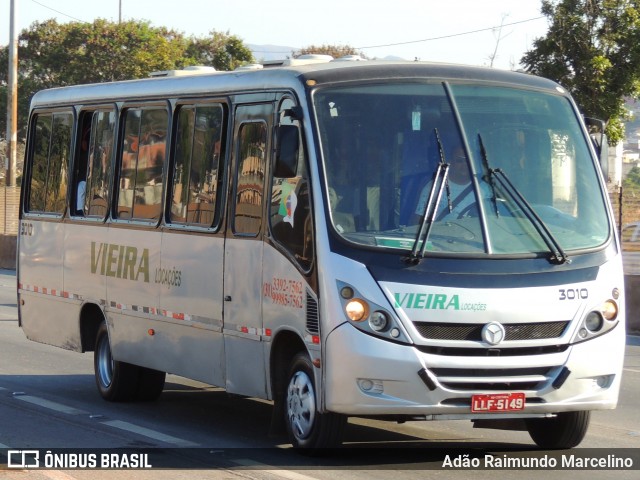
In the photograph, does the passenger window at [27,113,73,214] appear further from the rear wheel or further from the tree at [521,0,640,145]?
the tree at [521,0,640,145]

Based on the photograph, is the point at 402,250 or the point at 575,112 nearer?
the point at 402,250

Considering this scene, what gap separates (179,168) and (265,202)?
1851mm

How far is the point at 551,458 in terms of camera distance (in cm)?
918

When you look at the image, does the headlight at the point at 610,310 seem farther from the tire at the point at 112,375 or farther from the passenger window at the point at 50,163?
the passenger window at the point at 50,163

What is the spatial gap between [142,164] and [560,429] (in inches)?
185

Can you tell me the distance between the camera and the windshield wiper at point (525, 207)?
8797mm

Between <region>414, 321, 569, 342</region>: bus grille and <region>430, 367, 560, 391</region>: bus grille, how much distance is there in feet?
0.66

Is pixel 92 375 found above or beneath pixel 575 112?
beneath

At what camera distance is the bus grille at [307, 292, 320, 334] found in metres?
8.68

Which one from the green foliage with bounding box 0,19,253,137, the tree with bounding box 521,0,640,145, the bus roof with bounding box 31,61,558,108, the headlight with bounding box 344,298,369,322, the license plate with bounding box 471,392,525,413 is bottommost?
the license plate with bounding box 471,392,525,413

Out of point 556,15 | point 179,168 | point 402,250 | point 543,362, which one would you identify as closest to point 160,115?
point 179,168

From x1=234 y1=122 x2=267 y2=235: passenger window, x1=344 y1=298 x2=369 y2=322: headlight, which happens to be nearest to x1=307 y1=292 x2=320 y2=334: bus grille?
x1=344 y1=298 x2=369 y2=322: headlight

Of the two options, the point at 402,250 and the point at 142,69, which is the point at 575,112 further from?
the point at 142,69

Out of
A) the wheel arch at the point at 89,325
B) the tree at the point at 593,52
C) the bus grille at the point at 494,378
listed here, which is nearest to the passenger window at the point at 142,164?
the wheel arch at the point at 89,325
